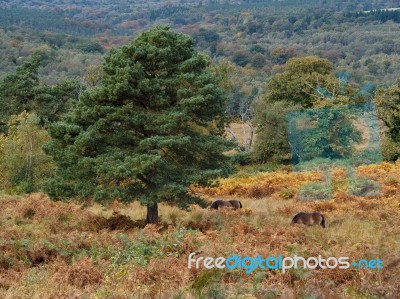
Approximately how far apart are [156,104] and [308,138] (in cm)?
748

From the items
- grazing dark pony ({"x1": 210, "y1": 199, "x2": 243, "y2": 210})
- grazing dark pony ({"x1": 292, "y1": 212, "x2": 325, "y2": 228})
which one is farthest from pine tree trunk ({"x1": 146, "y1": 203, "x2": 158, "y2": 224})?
grazing dark pony ({"x1": 210, "y1": 199, "x2": 243, "y2": 210})

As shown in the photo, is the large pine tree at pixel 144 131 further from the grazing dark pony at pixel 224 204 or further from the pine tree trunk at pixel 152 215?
the grazing dark pony at pixel 224 204

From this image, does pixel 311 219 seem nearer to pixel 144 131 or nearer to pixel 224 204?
pixel 224 204

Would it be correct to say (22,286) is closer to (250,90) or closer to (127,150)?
(127,150)

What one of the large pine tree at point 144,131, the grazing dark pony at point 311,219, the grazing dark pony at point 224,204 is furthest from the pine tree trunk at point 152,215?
the grazing dark pony at point 224,204

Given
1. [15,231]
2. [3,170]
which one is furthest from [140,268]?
[3,170]

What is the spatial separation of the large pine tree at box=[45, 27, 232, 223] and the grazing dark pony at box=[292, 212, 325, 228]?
89.4 inches

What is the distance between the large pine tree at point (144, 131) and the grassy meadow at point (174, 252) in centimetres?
116

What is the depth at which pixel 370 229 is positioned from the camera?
13219 millimetres

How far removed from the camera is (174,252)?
9.64 m

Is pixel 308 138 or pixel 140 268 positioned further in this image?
pixel 308 138

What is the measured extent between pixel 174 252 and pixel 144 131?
15.2 feet

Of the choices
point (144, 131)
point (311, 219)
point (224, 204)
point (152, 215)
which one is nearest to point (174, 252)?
point (152, 215)

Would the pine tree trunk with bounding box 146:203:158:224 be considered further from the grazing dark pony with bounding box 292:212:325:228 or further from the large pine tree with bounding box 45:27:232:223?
the grazing dark pony with bounding box 292:212:325:228
